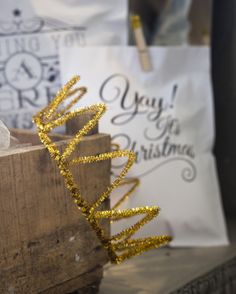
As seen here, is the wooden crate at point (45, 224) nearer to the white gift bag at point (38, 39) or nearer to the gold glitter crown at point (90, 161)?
the gold glitter crown at point (90, 161)

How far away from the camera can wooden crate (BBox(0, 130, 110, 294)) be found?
18.3 inches

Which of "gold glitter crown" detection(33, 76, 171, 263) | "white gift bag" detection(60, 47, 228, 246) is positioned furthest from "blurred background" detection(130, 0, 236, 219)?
"gold glitter crown" detection(33, 76, 171, 263)

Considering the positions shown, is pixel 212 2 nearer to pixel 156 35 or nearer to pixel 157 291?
pixel 156 35

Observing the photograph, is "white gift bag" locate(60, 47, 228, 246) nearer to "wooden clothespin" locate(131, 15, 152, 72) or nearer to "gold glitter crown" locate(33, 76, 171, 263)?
"wooden clothespin" locate(131, 15, 152, 72)

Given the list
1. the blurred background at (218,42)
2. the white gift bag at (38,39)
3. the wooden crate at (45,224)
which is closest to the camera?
the wooden crate at (45,224)

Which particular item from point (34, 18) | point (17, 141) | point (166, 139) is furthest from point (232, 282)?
point (34, 18)

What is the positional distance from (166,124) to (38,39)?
258 mm

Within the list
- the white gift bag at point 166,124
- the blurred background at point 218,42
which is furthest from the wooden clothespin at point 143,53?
the blurred background at point 218,42

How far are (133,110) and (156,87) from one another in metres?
0.06

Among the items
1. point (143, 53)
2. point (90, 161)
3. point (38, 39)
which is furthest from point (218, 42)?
point (90, 161)

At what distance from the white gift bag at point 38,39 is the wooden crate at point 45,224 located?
0.16m

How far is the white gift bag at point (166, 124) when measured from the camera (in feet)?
2.42

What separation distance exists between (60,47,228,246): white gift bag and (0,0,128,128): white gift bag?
0.03m

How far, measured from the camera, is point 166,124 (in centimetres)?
79
